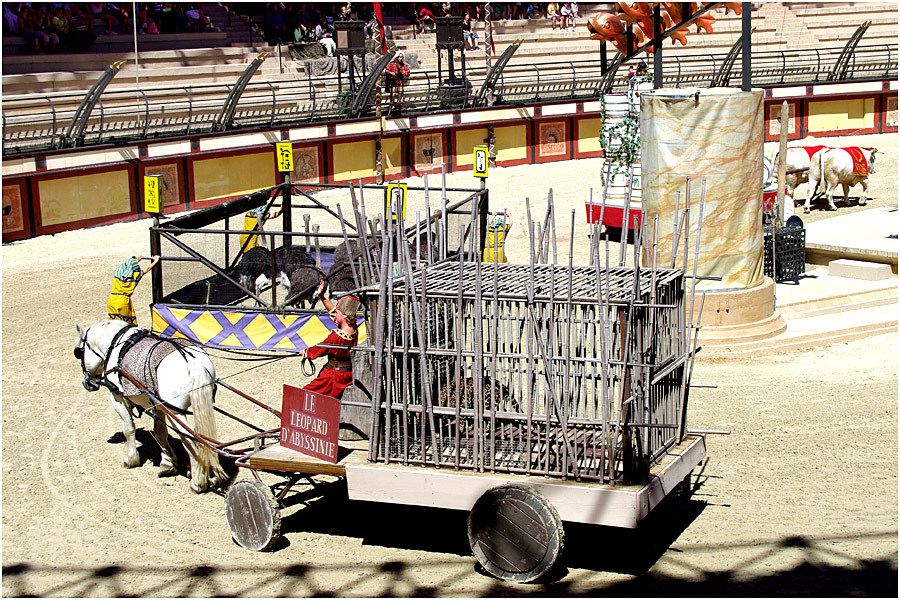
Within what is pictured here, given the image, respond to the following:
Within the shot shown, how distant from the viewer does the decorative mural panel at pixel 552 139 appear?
30844 mm

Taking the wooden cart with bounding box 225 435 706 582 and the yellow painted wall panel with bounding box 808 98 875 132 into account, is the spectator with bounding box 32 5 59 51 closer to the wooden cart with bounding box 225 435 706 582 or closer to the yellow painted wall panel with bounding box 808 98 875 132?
the yellow painted wall panel with bounding box 808 98 875 132

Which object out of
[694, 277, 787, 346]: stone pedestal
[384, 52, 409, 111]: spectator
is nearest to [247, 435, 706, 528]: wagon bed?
[694, 277, 787, 346]: stone pedestal

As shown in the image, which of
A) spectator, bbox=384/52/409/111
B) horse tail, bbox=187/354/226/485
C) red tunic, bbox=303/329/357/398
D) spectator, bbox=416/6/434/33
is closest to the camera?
red tunic, bbox=303/329/357/398

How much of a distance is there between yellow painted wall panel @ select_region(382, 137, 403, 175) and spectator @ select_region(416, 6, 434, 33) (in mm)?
Result: 10586

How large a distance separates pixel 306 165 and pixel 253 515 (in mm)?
18531

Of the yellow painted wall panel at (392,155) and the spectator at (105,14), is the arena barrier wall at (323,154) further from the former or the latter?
the spectator at (105,14)

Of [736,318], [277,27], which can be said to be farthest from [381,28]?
[736,318]

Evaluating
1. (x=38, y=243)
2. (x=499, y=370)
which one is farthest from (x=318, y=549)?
(x=38, y=243)

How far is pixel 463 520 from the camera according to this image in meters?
9.73

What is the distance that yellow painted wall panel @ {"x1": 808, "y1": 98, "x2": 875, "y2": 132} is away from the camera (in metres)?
33.1

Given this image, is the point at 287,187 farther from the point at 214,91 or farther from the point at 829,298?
the point at 214,91

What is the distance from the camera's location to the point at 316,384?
9.41 m

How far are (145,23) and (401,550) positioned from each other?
2824 centimetres

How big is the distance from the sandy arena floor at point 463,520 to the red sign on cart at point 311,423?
842mm
